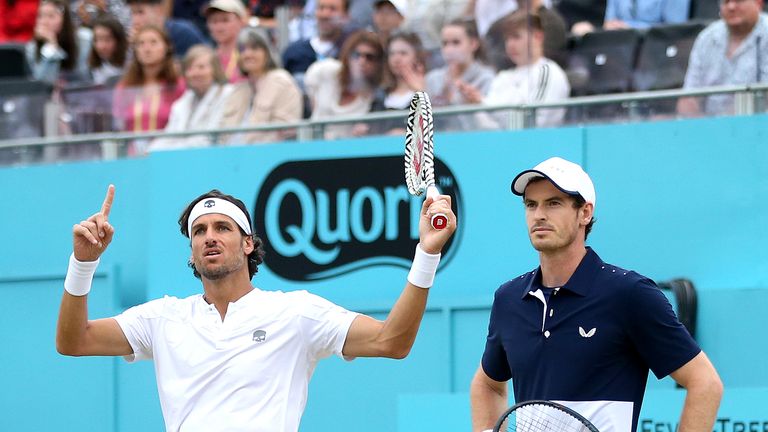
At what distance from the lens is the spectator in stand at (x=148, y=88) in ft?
33.2

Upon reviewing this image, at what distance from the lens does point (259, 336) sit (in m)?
5.57

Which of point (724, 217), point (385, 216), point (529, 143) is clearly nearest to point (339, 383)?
point (385, 216)

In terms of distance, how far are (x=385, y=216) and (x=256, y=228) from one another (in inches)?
33.1

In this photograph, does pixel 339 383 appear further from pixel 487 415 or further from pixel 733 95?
pixel 487 415

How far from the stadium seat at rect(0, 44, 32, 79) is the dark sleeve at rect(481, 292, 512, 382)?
680 cm

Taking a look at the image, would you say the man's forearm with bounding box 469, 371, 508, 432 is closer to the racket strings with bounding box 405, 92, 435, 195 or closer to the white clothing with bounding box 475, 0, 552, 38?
the racket strings with bounding box 405, 92, 435, 195

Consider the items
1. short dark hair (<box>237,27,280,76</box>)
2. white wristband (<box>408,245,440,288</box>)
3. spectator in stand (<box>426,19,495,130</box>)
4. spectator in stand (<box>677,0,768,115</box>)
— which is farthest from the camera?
short dark hair (<box>237,27,280,76</box>)

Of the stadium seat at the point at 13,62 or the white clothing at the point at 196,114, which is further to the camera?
the stadium seat at the point at 13,62

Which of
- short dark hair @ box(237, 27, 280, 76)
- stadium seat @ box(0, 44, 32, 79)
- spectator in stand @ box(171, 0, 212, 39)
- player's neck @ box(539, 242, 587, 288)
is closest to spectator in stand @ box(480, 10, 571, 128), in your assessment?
short dark hair @ box(237, 27, 280, 76)

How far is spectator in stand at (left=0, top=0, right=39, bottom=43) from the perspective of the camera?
12.2 m

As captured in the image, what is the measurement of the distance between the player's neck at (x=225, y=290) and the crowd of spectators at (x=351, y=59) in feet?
10.4

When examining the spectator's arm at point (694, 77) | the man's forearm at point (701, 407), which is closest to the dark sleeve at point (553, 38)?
the spectator's arm at point (694, 77)

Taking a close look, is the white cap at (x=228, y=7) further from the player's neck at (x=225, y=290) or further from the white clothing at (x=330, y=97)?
the player's neck at (x=225, y=290)

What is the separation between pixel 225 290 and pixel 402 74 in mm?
3550
